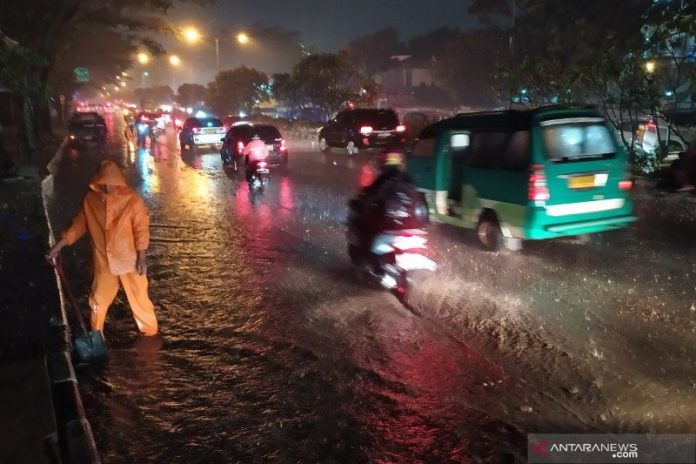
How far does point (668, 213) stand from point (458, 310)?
7173 mm

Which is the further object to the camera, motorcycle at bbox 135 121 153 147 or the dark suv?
motorcycle at bbox 135 121 153 147

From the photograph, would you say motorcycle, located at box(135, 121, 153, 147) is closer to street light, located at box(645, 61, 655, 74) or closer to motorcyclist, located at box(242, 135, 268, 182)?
motorcyclist, located at box(242, 135, 268, 182)

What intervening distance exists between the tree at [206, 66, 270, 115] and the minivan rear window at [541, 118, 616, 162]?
5057 centimetres

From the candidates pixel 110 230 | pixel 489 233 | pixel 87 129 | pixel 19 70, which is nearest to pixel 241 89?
pixel 87 129

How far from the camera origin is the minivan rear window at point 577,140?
7703mm

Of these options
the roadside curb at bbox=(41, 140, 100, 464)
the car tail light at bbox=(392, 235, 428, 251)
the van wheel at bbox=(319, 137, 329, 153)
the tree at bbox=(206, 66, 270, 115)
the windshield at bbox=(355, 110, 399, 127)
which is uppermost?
the tree at bbox=(206, 66, 270, 115)

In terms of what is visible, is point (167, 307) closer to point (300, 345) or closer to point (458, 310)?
point (300, 345)

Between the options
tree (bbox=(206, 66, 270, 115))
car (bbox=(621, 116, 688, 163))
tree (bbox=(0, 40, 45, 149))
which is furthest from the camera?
tree (bbox=(206, 66, 270, 115))

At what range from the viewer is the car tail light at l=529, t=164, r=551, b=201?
7.59m

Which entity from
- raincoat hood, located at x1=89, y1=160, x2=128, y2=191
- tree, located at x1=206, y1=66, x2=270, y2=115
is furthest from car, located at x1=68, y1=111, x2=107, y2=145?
raincoat hood, located at x1=89, y1=160, x2=128, y2=191

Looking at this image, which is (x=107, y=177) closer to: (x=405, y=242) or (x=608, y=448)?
(x=405, y=242)

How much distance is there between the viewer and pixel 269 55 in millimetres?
85250

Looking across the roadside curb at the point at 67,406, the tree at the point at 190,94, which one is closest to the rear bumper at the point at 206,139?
the roadside curb at the point at 67,406

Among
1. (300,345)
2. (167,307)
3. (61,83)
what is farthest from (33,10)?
(300,345)
